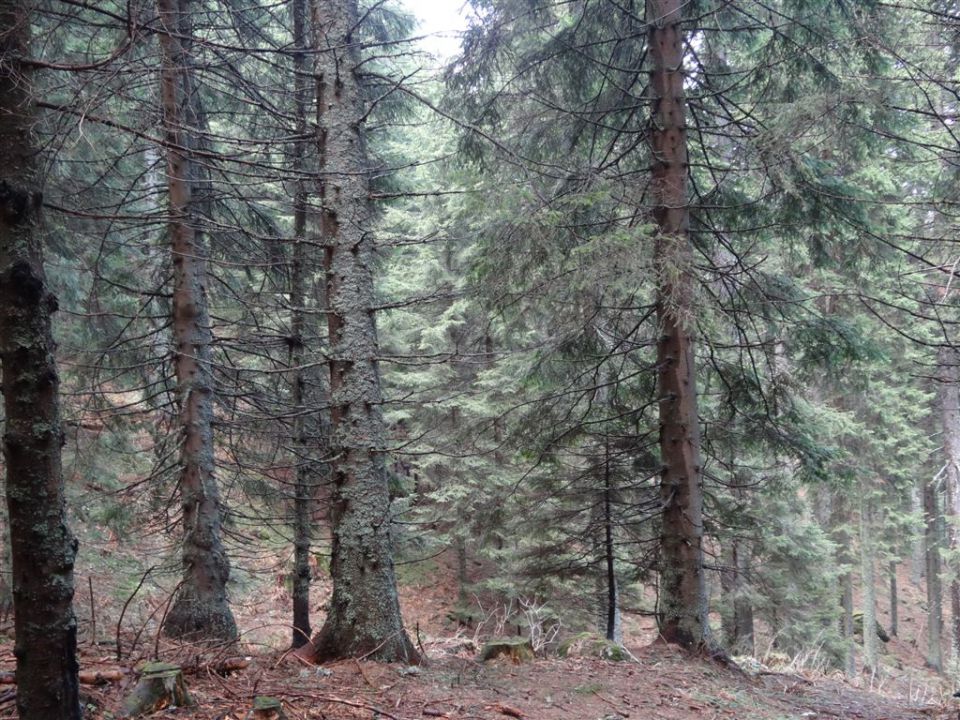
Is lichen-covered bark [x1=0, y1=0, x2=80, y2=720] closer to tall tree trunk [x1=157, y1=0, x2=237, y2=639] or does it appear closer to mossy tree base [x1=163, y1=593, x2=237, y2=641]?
tall tree trunk [x1=157, y1=0, x2=237, y2=639]

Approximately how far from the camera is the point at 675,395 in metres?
7.86

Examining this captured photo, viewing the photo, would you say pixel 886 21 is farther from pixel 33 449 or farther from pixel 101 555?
pixel 101 555

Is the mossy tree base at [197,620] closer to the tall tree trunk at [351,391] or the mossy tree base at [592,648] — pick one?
Answer: the tall tree trunk at [351,391]

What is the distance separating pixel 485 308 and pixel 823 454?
432cm

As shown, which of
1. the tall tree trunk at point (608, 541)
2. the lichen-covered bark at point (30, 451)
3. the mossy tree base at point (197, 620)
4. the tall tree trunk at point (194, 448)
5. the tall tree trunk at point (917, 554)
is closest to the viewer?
the lichen-covered bark at point (30, 451)

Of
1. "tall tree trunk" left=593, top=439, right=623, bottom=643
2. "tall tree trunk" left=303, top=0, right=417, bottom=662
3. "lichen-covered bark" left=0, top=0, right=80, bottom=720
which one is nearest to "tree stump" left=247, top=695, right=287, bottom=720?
"lichen-covered bark" left=0, top=0, right=80, bottom=720

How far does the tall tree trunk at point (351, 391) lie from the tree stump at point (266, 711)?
160 cm

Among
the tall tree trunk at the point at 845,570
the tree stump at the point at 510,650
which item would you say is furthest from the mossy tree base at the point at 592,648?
the tall tree trunk at the point at 845,570

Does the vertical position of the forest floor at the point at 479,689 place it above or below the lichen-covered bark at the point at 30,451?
below

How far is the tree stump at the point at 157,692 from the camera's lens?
158 inches

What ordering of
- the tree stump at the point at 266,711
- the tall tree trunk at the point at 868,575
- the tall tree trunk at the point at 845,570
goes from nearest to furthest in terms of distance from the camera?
the tree stump at the point at 266,711
the tall tree trunk at the point at 845,570
the tall tree trunk at the point at 868,575

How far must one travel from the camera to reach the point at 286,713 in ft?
13.5

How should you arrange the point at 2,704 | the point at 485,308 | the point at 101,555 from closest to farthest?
the point at 2,704 → the point at 485,308 → the point at 101,555

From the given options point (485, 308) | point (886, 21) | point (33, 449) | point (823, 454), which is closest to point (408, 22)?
point (485, 308)
